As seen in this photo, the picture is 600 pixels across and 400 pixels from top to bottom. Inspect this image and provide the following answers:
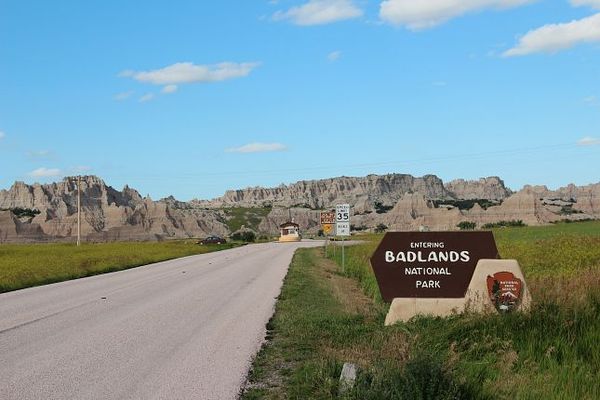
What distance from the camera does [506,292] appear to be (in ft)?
32.7

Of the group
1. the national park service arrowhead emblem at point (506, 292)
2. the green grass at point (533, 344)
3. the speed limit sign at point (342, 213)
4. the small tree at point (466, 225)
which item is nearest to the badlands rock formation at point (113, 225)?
the small tree at point (466, 225)

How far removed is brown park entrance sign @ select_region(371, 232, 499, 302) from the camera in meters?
10.6

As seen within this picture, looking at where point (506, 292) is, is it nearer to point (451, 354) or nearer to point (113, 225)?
point (451, 354)

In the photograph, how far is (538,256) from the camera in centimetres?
2431

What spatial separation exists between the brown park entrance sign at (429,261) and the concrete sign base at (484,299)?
13 centimetres

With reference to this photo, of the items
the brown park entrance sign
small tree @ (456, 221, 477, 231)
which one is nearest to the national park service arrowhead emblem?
the brown park entrance sign

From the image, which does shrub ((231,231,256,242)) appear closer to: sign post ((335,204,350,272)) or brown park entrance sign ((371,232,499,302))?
sign post ((335,204,350,272))

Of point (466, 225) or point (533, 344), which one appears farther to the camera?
point (466, 225)

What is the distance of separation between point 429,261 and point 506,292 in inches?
53.4

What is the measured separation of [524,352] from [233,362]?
3.81 meters

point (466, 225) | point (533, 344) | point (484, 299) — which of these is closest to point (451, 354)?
point (533, 344)

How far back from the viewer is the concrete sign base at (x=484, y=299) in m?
9.95

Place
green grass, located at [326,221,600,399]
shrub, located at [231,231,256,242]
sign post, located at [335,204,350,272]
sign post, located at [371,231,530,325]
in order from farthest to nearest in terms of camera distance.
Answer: shrub, located at [231,231,256,242]
sign post, located at [335,204,350,272]
sign post, located at [371,231,530,325]
green grass, located at [326,221,600,399]

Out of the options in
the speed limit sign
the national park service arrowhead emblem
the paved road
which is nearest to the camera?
the paved road
